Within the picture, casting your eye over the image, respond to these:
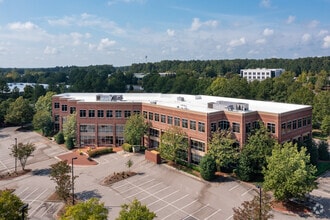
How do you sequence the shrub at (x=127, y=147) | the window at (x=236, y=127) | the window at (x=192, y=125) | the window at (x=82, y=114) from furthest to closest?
the window at (x=82, y=114), the shrub at (x=127, y=147), the window at (x=192, y=125), the window at (x=236, y=127)

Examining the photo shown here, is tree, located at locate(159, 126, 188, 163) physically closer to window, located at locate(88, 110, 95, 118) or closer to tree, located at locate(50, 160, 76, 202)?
tree, located at locate(50, 160, 76, 202)

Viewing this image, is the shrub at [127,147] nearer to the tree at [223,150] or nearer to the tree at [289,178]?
the tree at [223,150]

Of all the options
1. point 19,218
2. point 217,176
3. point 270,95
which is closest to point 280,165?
point 217,176

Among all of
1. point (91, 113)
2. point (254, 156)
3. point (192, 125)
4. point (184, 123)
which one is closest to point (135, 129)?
point (184, 123)

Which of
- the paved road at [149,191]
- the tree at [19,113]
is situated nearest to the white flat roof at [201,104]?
the paved road at [149,191]

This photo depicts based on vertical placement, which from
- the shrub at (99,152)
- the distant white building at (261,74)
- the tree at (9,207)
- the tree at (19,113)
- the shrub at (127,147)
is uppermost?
the distant white building at (261,74)

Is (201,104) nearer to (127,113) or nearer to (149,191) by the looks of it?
(127,113)

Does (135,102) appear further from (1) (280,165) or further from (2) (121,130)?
(1) (280,165)
